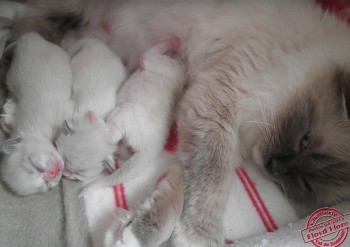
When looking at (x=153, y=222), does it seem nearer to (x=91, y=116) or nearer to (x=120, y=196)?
(x=120, y=196)

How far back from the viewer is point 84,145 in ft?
4.21

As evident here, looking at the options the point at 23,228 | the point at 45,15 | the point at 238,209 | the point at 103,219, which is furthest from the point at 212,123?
the point at 45,15

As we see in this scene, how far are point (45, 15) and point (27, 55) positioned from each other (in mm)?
410

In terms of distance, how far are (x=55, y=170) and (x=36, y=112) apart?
9.1 inches

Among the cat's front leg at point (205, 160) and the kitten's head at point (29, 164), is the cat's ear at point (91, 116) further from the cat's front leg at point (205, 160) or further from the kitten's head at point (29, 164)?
the cat's front leg at point (205, 160)

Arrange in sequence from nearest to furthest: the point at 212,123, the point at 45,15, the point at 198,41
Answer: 1. the point at 212,123
2. the point at 198,41
3. the point at 45,15

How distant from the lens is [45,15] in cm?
174

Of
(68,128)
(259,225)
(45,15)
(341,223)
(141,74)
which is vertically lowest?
(259,225)

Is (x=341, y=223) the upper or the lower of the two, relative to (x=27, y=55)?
lower

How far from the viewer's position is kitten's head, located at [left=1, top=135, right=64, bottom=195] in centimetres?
124

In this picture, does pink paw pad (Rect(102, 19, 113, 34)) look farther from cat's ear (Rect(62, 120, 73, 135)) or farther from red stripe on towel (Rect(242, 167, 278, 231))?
red stripe on towel (Rect(242, 167, 278, 231))

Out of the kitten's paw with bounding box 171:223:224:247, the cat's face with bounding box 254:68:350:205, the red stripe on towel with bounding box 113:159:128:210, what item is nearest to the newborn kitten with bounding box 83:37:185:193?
the red stripe on towel with bounding box 113:159:128:210

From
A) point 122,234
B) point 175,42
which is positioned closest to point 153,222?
point 122,234

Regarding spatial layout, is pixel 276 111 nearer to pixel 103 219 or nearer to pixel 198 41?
pixel 198 41
